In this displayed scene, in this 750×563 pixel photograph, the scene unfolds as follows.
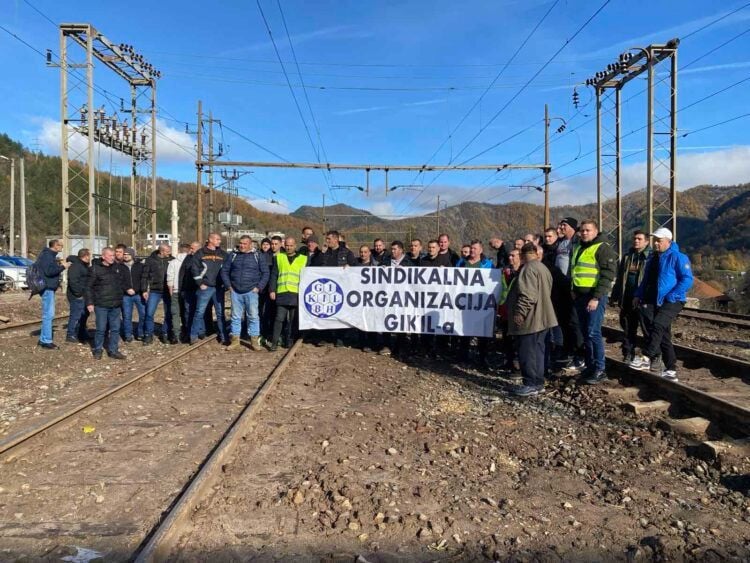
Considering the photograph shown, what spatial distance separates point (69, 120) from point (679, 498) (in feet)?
75.7

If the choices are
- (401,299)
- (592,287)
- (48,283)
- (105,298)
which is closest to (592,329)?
(592,287)

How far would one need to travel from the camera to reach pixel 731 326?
14984 millimetres

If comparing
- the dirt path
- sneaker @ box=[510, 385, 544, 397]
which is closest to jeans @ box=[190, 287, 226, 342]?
the dirt path

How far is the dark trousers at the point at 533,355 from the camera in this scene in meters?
6.91

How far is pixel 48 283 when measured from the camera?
9.88m

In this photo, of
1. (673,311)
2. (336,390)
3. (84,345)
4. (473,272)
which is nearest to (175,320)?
(84,345)

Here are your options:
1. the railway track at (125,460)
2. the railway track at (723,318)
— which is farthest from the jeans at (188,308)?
the railway track at (723,318)

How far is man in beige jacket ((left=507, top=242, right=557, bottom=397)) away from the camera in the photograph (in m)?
6.77

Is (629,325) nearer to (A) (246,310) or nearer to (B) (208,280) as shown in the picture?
(A) (246,310)

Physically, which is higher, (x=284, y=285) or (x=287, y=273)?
(x=287, y=273)

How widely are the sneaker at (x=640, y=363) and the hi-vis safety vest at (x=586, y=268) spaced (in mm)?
1361

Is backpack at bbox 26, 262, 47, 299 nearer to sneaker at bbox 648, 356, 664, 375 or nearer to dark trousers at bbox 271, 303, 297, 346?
dark trousers at bbox 271, 303, 297, 346

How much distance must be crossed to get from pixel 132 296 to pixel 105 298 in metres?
1.29

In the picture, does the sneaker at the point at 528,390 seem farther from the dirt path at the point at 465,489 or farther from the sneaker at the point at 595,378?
the sneaker at the point at 595,378
